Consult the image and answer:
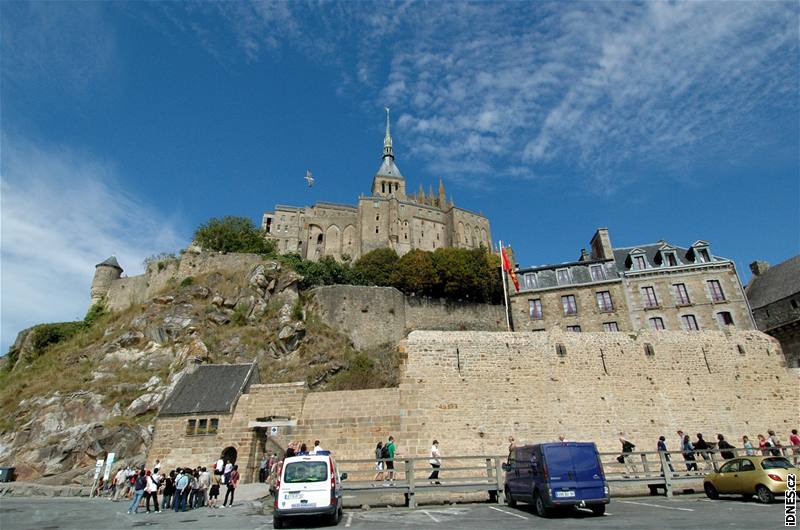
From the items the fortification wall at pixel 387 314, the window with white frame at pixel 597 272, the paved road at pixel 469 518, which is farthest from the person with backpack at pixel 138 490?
the window with white frame at pixel 597 272

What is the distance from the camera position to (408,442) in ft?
50.5

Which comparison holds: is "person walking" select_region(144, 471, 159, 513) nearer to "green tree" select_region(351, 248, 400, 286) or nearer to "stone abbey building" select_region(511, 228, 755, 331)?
"stone abbey building" select_region(511, 228, 755, 331)

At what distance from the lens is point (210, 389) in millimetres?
20125

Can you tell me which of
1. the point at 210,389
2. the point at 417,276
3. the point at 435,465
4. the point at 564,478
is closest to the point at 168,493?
the point at 210,389

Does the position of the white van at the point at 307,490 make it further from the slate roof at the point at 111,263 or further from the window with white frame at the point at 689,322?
the slate roof at the point at 111,263

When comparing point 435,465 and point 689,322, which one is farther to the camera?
point 689,322

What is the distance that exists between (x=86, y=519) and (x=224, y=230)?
47112mm

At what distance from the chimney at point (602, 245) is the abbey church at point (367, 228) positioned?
122 ft

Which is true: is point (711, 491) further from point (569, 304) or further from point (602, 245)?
point (602, 245)

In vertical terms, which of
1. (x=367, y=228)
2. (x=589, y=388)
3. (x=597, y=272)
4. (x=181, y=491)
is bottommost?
(x=181, y=491)

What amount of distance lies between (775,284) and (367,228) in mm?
53297

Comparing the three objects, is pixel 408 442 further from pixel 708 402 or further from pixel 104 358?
pixel 104 358


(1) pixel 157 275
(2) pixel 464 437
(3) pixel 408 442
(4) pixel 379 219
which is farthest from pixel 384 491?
(4) pixel 379 219

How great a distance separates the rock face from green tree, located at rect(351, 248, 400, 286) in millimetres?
9840
